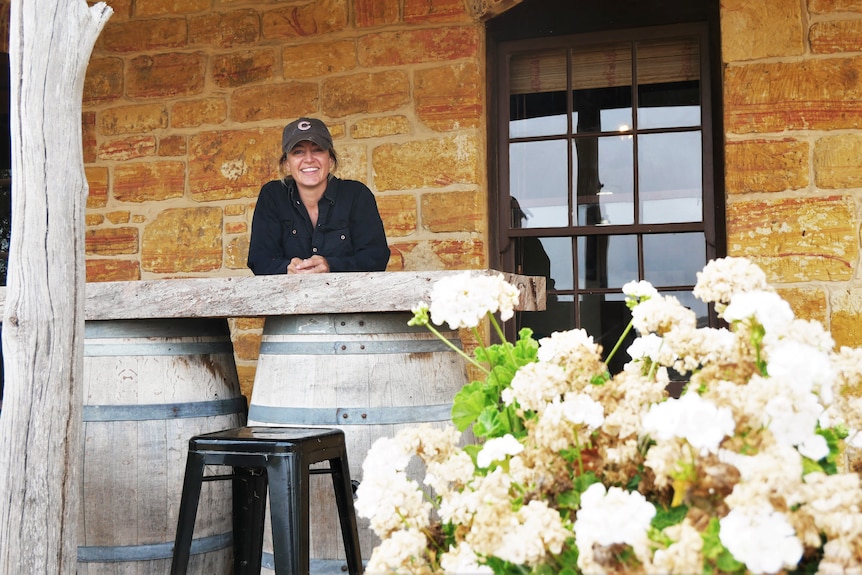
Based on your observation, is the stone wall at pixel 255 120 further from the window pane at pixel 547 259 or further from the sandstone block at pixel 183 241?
the window pane at pixel 547 259

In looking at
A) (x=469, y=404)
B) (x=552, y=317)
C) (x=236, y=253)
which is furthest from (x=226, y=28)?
(x=469, y=404)

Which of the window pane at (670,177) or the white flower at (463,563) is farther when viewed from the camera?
the window pane at (670,177)

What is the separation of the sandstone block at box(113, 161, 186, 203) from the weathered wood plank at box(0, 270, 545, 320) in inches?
79.3

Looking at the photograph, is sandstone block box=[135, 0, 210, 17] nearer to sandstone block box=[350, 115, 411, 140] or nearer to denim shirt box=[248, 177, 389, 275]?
sandstone block box=[350, 115, 411, 140]

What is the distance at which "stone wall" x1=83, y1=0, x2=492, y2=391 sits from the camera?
3.86 meters

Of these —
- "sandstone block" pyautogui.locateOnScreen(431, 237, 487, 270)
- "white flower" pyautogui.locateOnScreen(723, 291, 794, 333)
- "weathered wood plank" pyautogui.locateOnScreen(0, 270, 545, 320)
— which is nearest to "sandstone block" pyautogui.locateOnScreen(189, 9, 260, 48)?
"sandstone block" pyautogui.locateOnScreen(431, 237, 487, 270)

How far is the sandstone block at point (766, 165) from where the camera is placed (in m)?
3.43

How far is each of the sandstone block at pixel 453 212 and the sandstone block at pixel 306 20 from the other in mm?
929

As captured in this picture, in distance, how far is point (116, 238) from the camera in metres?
4.27

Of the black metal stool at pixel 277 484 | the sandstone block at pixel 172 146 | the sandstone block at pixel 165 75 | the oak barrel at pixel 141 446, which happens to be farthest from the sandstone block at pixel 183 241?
the black metal stool at pixel 277 484

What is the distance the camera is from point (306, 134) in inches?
120

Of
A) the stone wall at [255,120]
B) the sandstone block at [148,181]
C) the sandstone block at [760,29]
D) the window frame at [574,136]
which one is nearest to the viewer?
the sandstone block at [760,29]

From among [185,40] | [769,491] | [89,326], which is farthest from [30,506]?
[185,40]

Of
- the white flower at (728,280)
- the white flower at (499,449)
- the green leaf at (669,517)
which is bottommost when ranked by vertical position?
the green leaf at (669,517)
